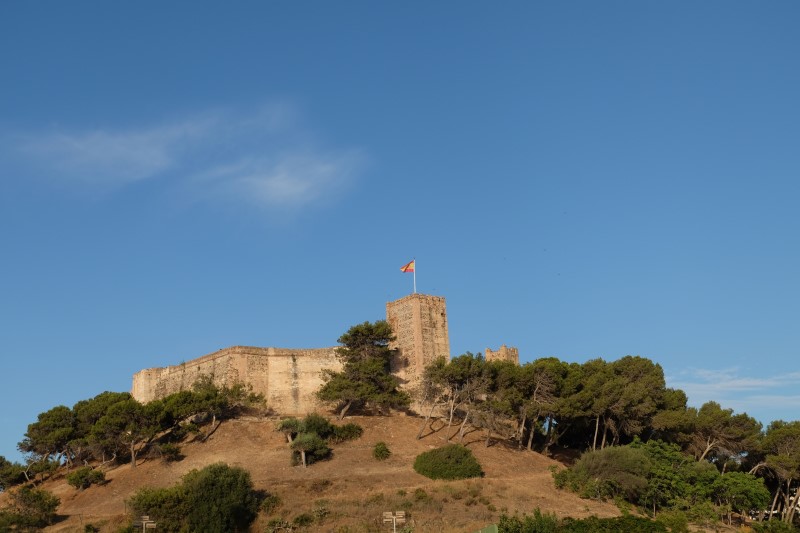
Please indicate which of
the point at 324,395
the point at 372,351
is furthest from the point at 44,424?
the point at 372,351

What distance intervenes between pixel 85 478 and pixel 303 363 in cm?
1486

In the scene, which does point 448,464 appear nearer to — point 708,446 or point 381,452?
point 381,452

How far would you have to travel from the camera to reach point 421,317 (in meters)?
52.4

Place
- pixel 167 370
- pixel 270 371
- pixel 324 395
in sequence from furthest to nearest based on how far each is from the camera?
pixel 167 370 < pixel 270 371 < pixel 324 395

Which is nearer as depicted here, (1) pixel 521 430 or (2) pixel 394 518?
(2) pixel 394 518

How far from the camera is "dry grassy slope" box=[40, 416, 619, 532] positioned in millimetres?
34500

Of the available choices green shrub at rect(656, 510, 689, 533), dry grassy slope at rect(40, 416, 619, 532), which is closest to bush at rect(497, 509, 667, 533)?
green shrub at rect(656, 510, 689, 533)

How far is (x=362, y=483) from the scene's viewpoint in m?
38.4

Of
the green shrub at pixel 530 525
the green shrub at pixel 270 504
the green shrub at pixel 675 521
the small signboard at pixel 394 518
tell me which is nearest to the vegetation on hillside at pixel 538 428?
the green shrub at pixel 675 521

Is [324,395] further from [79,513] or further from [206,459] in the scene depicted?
[79,513]

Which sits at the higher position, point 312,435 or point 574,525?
point 312,435

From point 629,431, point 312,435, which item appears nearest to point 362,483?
point 312,435

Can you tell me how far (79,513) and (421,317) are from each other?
74.4ft

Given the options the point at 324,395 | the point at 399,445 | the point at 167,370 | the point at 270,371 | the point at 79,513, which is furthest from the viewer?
the point at 167,370
